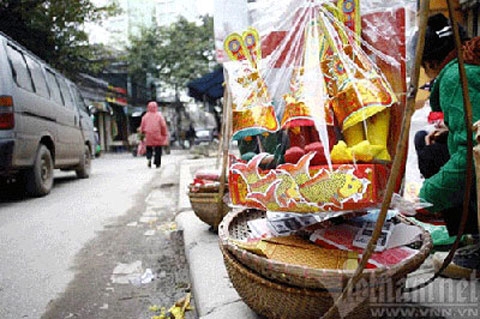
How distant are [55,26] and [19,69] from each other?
778 cm

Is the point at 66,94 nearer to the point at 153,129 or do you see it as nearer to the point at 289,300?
the point at 153,129

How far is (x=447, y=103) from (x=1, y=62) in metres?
3.83

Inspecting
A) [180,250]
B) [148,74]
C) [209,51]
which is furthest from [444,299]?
[148,74]

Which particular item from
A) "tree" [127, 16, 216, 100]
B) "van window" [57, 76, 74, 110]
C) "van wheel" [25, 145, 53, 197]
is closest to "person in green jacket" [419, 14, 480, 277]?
"van wheel" [25, 145, 53, 197]

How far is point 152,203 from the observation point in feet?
14.0

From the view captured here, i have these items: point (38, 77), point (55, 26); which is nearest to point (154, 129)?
point (38, 77)

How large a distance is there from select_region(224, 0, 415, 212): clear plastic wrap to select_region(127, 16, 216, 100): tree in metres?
18.0

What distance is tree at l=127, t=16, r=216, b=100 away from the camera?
19.3 meters

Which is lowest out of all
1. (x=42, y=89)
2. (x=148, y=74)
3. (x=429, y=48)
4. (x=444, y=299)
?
(x=444, y=299)

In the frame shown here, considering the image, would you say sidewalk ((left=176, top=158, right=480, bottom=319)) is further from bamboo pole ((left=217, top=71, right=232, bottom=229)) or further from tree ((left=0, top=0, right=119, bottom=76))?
tree ((left=0, top=0, right=119, bottom=76))

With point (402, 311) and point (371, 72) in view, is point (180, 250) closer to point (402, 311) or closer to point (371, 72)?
point (402, 311)

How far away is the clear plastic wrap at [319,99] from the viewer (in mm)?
1107

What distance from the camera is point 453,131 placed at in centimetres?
125

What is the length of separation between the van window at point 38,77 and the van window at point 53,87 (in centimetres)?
20
